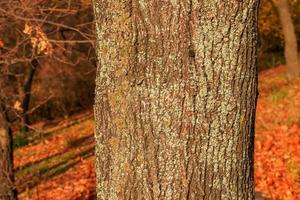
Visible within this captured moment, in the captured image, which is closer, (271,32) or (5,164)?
(5,164)

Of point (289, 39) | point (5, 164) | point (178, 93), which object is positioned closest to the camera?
point (178, 93)

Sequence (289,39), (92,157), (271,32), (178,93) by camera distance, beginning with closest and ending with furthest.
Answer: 1. (178,93)
2. (92,157)
3. (289,39)
4. (271,32)

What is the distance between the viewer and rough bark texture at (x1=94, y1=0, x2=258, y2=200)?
2.38 m

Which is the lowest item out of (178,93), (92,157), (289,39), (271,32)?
(92,157)

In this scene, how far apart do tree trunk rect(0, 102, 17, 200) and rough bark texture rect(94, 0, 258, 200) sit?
5519 mm

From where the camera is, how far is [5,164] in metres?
8.15

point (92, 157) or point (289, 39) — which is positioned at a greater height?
point (289, 39)

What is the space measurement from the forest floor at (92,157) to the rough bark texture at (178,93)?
435cm

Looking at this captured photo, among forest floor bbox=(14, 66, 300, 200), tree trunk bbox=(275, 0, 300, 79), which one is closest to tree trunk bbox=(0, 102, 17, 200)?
forest floor bbox=(14, 66, 300, 200)

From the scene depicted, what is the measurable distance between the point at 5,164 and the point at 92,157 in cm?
612

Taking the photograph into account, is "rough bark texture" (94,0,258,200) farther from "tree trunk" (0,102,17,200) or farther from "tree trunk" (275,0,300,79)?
"tree trunk" (275,0,300,79)

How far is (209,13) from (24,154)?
16.1m

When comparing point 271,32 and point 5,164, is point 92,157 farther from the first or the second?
point 271,32

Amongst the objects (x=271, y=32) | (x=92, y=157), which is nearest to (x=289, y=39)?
(x=92, y=157)
